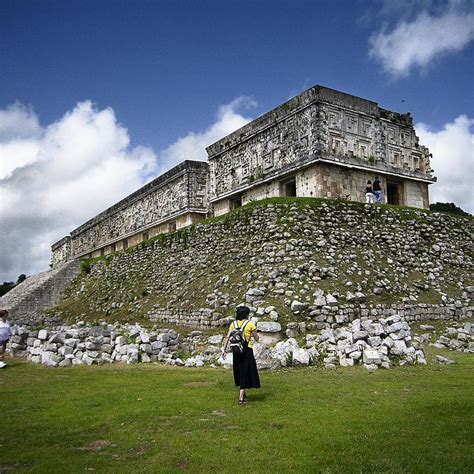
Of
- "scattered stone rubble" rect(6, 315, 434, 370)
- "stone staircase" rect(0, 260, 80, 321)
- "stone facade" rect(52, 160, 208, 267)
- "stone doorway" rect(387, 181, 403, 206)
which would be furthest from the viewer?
"stone staircase" rect(0, 260, 80, 321)

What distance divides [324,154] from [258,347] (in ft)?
31.1

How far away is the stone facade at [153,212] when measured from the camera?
27172 mm

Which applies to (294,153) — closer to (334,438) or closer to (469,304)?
(469,304)

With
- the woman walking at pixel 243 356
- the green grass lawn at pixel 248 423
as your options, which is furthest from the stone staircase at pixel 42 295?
the woman walking at pixel 243 356

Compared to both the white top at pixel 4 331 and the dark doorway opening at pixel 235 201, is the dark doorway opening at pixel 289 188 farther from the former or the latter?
the white top at pixel 4 331

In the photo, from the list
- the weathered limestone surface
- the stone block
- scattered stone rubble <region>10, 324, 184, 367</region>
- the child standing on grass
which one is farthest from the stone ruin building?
the child standing on grass

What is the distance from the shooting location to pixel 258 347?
34.5 ft

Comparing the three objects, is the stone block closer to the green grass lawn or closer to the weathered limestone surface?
the green grass lawn

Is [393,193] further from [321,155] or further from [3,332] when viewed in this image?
[3,332]

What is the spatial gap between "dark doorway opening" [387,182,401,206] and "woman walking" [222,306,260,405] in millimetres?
15016

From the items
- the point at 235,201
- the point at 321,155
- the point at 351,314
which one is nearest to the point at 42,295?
the point at 235,201

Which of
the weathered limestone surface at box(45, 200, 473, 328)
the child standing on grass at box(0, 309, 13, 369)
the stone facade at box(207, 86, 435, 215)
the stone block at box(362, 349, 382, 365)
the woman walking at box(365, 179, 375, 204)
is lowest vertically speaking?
the stone block at box(362, 349, 382, 365)

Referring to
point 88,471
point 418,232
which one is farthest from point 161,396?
point 418,232

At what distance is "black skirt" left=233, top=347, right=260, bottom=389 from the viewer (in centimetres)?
713
